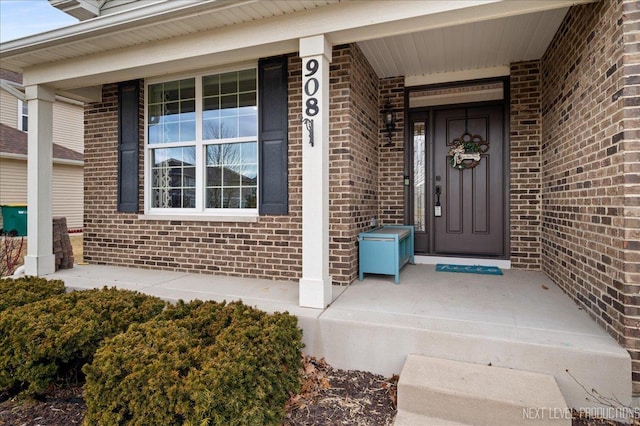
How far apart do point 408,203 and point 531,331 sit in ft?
8.88

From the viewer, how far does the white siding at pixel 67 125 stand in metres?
12.5

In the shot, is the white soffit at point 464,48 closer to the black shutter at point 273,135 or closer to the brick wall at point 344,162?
the brick wall at point 344,162

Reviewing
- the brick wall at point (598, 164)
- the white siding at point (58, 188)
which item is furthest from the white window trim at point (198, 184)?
the white siding at point (58, 188)

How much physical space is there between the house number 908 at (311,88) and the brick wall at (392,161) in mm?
2120

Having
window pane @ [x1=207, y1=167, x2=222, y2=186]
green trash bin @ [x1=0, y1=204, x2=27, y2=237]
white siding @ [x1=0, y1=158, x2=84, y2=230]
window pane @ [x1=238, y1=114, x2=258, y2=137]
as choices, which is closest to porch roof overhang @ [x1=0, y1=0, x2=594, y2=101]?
window pane @ [x1=238, y1=114, x2=258, y2=137]

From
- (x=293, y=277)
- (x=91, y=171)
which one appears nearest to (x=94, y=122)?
(x=91, y=171)

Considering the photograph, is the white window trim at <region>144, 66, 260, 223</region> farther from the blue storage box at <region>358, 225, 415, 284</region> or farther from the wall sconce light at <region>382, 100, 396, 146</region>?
the wall sconce light at <region>382, 100, 396, 146</region>

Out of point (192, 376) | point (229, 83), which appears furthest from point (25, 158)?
point (192, 376)

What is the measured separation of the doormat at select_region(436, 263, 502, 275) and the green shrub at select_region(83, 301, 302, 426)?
9.20 ft

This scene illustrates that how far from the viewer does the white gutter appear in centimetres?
306

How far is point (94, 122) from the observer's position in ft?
17.0

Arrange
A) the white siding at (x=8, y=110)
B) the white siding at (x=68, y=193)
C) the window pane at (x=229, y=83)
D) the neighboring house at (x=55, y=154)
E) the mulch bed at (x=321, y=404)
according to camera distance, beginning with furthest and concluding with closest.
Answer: the white siding at (x=68, y=193), the white siding at (x=8, y=110), the neighboring house at (x=55, y=154), the window pane at (x=229, y=83), the mulch bed at (x=321, y=404)

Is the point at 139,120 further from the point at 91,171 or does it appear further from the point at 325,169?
the point at 325,169

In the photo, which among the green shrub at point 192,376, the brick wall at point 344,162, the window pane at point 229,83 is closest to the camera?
the green shrub at point 192,376
